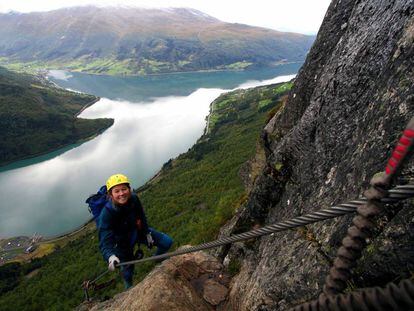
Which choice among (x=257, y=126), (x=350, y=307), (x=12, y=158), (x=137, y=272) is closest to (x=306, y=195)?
(x=350, y=307)

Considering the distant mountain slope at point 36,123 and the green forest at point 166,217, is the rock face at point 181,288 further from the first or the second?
the distant mountain slope at point 36,123

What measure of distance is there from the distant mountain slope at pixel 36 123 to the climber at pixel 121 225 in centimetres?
13792

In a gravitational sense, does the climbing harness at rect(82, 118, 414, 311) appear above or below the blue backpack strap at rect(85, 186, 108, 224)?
above

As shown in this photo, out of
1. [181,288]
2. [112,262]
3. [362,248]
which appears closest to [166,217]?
[181,288]

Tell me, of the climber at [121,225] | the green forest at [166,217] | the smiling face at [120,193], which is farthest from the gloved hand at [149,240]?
the green forest at [166,217]

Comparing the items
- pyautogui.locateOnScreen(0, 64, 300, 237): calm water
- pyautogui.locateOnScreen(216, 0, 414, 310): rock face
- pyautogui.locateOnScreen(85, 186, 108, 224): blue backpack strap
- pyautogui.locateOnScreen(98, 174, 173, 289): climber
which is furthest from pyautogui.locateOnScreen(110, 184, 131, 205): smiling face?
pyautogui.locateOnScreen(0, 64, 300, 237): calm water

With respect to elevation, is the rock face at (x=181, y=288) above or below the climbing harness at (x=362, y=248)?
below

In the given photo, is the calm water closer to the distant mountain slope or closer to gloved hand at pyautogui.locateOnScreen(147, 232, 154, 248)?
the distant mountain slope

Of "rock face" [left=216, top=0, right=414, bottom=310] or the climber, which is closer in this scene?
"rock face" [left=216, top=0, right=414, bottom=310]

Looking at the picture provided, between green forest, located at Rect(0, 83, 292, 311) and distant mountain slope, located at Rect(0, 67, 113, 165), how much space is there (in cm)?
6150

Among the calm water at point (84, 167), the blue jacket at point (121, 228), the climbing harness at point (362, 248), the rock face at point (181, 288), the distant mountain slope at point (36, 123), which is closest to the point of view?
the climbing harness at point (362, 248)

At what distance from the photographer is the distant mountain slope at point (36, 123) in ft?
446

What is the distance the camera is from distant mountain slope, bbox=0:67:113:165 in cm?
13598

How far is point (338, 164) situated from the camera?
16.7 ft
